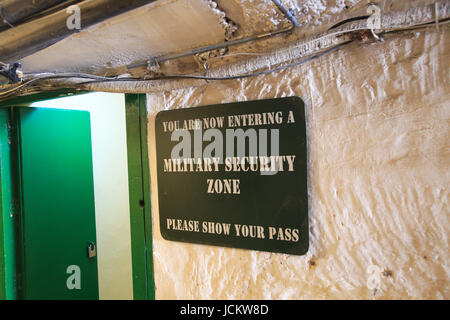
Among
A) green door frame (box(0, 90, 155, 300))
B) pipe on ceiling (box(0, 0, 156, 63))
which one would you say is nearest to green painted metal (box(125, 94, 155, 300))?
green door frame (box(0, 90, 155, 300))

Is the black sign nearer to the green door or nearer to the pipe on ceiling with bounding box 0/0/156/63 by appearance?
the pipe on ceiling with bounding box 0/0/156/63

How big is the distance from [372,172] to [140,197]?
3.24ft

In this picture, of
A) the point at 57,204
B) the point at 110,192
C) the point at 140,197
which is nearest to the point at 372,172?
the point at 140,197

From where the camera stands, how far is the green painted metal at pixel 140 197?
133 cm

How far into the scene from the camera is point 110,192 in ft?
8.28

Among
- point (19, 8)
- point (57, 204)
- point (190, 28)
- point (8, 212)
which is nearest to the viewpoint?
point (19, 8)

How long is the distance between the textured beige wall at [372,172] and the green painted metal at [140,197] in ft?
1.60

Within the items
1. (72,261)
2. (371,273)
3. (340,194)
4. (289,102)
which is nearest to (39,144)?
(72,261)

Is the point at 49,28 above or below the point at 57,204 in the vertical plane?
above

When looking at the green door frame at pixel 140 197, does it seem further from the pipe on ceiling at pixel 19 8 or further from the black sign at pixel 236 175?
the pipe on ceiling at pixel 19 8

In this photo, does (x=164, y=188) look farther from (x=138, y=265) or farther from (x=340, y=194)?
(x=340, y=194)

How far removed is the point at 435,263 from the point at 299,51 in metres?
0.80

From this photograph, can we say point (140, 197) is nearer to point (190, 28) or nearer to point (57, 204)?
point (190, 28)

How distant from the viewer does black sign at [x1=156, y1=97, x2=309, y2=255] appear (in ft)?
3.39
